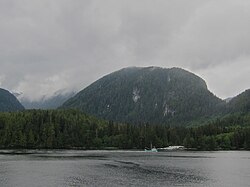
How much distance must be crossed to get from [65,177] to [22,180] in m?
10.9

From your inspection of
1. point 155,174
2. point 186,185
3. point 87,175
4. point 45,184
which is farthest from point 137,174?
point 45,184

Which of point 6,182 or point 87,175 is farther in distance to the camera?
point 87,175

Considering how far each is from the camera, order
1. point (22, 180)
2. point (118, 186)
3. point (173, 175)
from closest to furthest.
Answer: point (118, 186), point (22, 180), point (173, 175)

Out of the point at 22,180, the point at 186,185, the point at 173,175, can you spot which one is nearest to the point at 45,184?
the point at 22,180

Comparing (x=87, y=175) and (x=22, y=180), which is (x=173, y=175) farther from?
(x=22, y=180)

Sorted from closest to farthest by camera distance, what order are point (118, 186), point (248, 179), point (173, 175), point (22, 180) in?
1. point (118, 186)
2. point (22, 180)
3. point (248, 179)
4. point (173, 175)

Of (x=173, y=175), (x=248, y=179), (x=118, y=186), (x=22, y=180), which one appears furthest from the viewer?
(x=173, y=175)

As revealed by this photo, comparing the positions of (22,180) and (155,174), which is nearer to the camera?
(22,180)

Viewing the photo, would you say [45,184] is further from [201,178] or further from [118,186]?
[201,178]

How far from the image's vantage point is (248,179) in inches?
3688

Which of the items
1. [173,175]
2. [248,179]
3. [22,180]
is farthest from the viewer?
[173,175]

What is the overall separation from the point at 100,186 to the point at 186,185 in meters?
17.1

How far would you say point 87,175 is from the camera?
325 ft

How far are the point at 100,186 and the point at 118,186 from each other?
3457 millimetres
